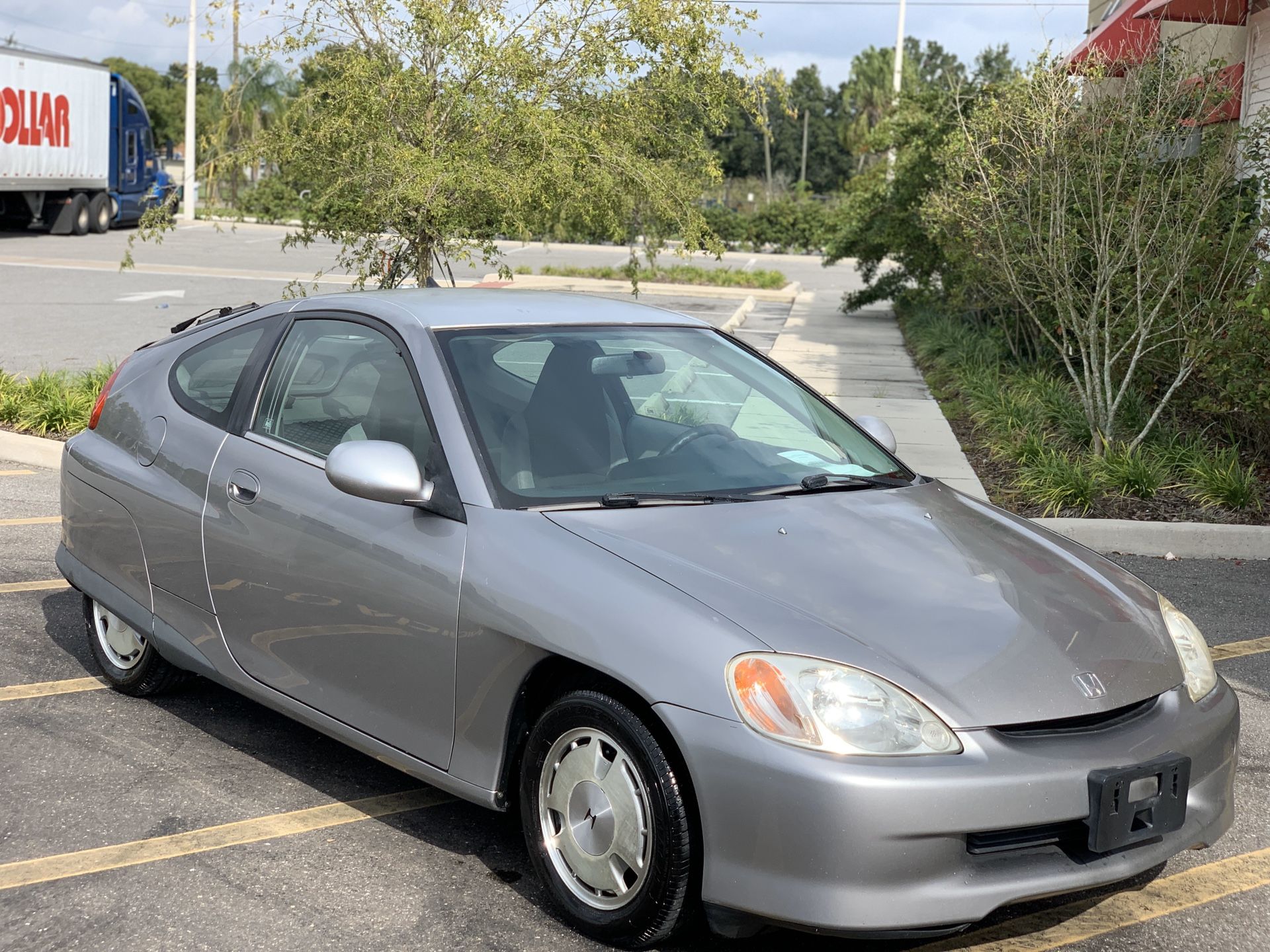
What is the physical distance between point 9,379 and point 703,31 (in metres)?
5.95

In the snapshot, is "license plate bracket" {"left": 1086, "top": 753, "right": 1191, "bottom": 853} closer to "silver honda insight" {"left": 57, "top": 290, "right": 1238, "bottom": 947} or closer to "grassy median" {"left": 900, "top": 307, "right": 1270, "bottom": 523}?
"silver honda insight" {"left": 57, "top": 290, "right": 1238, "bottom": 947}

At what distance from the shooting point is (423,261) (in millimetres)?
10008

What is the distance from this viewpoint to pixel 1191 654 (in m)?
3.74

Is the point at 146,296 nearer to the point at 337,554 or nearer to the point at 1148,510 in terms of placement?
the point at 1148,510

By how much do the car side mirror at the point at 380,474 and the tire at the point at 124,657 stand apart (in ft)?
4.97

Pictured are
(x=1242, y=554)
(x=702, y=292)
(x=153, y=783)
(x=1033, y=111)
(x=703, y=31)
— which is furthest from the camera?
Answer: (x=702, y=292)

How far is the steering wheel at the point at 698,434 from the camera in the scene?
4.16 metres

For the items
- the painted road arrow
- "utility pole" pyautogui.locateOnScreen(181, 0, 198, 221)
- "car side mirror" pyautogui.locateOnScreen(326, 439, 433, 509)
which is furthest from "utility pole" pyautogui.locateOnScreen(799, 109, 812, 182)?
"car side mirror" pyautogui.locateOnScreen(326, 439, 433, 509)

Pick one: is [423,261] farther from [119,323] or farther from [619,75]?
[119,323]

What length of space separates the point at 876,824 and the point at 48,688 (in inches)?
139

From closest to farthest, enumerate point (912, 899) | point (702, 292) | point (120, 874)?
point (912, 899) → point (120, 874) → point (702, 292)

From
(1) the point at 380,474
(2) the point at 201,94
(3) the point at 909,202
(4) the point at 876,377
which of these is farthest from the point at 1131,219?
(2) the point at 201,94

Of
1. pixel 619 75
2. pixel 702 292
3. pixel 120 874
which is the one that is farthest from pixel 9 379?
pixel 702 292

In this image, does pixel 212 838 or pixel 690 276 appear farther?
pixel 690 276
